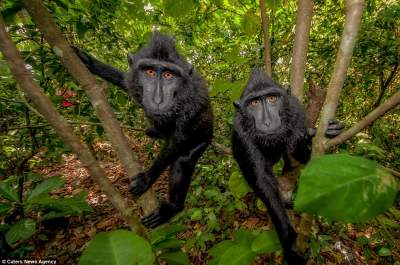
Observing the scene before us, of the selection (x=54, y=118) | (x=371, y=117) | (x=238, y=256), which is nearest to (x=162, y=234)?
(x=238, y=256)

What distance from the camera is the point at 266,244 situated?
141 centimetres

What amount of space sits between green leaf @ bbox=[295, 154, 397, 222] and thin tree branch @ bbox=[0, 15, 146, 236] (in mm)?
1257

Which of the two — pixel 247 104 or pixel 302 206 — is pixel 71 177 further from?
pixel 302 206

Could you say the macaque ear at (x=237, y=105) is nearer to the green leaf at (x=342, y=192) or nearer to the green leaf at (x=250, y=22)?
the green leaf at (x=250, y=22)

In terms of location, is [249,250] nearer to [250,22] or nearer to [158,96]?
[158,96]

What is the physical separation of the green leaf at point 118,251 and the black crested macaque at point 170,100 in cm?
187

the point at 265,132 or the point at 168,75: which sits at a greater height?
the point at 168,75

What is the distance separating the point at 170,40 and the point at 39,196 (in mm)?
2115

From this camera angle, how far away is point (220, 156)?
5.80 meters

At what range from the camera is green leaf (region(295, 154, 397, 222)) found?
570mm

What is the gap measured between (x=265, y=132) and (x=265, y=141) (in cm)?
21

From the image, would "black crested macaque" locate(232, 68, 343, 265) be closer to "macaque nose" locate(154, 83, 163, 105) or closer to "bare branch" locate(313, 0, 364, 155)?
"macaque nose" locate(154, 83, 163, 105)

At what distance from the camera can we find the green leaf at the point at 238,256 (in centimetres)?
132

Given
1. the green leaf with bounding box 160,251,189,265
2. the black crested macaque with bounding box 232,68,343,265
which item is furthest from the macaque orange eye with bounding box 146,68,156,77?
the green leaf with bounding box 160,251,189,265
